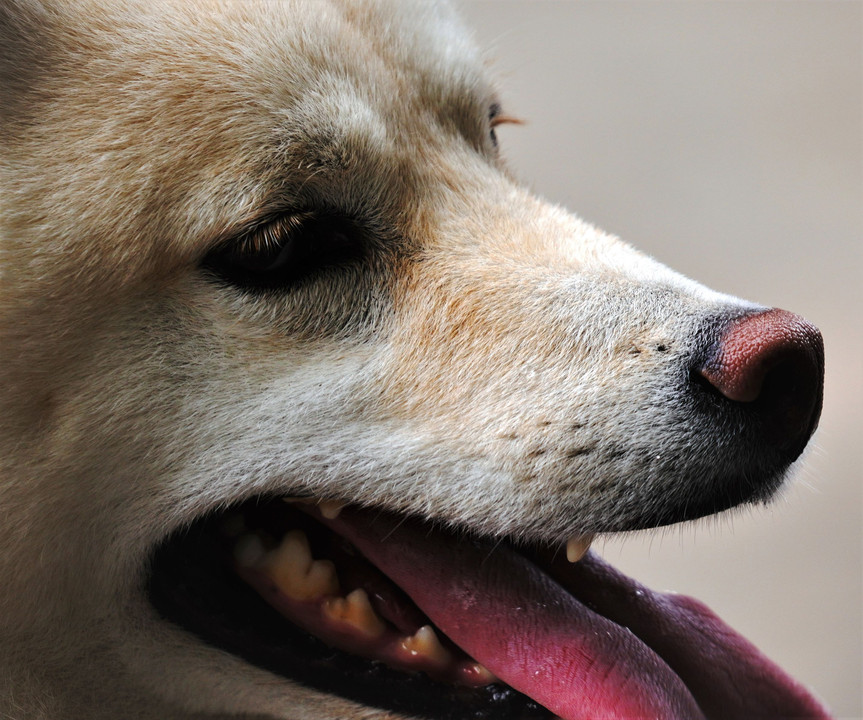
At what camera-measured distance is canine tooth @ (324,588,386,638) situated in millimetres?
1779

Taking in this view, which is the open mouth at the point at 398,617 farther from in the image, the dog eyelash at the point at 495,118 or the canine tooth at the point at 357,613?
the dog eyelash at the point at 495,118

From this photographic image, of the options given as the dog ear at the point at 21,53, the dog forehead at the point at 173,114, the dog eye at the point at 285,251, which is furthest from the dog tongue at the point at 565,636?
the dog ear at the point at 21,53

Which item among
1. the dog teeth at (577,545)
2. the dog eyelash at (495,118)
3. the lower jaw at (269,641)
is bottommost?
the lower jaw at (269,641)

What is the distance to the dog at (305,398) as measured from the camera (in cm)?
160

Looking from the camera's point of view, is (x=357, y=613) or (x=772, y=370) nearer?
(x=772, y=370)

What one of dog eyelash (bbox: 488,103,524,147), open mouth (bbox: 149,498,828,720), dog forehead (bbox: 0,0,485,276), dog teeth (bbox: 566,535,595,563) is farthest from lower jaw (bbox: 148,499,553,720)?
dog eyelash (bbox: 488,103,524,147)

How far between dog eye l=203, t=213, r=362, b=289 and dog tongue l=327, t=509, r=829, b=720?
0.44m

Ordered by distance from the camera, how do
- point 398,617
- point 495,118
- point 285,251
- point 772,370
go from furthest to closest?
point 495,118, point 398,617, point 285,251, point 772,370

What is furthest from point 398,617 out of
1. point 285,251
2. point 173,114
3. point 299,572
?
point 173,114

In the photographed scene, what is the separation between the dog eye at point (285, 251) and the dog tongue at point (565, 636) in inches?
17.3

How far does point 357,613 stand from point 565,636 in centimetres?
36

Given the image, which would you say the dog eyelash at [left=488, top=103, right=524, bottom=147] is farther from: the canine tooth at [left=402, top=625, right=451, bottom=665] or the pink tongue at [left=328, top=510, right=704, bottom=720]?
the canine tooth at [left=402, top=625, right=451, bottom=665]

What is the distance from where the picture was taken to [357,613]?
1778 millimetres

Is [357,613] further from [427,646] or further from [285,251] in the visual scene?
[285,251]
